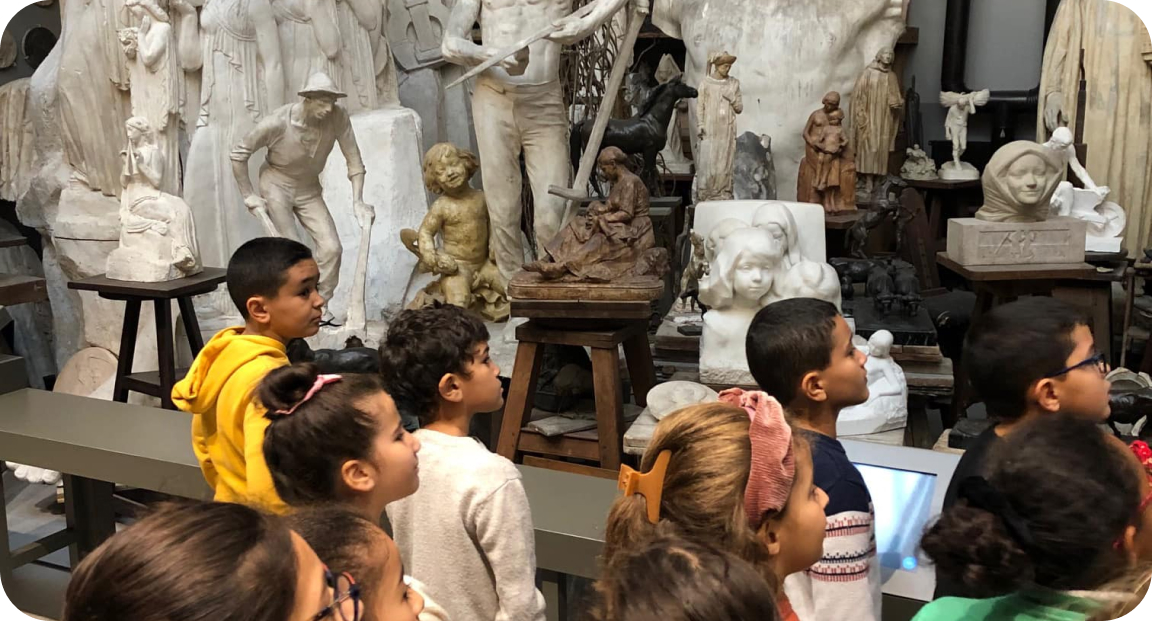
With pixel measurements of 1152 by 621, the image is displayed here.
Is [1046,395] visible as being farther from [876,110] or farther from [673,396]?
[876,110]

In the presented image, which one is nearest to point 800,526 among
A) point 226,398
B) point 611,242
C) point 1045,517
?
point 1045,517

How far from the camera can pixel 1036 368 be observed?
2145mm

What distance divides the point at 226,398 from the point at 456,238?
3.55 m

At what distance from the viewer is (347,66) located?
7.43m

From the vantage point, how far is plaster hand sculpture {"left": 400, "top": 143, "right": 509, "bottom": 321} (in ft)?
18.9

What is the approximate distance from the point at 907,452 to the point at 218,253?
5.20 metres

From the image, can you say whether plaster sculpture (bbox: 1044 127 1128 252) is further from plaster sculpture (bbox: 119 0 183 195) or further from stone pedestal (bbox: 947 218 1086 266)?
plaster sculpture (bbox: 119 0 183 195)

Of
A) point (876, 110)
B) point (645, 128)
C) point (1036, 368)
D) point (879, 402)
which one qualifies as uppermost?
point (876, 110)

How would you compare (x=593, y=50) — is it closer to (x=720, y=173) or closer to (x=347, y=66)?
(x=720, y=173)

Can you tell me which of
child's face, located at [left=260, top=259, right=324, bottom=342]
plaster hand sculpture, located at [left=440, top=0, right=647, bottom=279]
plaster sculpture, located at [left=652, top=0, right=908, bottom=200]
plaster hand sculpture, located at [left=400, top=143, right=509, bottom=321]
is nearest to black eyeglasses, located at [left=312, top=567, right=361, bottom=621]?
child's face, located at [left=260, top=259, right=324, bottom=342]

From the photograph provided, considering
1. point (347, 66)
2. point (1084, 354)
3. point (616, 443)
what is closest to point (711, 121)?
point (347, 66)

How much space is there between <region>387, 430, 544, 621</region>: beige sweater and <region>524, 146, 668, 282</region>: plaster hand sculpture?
223 centimetres

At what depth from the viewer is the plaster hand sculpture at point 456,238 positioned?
5754mm

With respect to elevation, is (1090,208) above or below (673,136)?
below
